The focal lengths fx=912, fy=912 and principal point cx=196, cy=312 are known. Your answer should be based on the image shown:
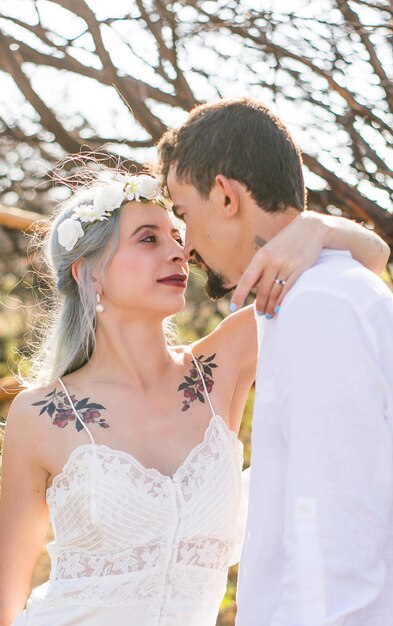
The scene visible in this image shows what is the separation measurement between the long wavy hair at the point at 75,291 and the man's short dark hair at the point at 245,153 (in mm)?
961

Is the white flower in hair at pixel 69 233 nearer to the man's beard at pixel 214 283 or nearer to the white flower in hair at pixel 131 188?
the white flower in hair at pixel 131 188

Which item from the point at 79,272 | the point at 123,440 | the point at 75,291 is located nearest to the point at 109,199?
the point at 79,272

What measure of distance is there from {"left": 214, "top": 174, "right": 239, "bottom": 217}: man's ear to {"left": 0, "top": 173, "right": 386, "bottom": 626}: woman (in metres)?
0.91

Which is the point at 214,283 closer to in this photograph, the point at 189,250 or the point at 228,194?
the point at 189,250

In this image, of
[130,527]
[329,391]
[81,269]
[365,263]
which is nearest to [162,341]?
[81,269]

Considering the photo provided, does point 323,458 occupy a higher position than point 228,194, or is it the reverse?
point 228,194

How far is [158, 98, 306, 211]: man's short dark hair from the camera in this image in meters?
1.81

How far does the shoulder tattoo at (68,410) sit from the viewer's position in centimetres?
275

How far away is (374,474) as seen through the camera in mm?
1416

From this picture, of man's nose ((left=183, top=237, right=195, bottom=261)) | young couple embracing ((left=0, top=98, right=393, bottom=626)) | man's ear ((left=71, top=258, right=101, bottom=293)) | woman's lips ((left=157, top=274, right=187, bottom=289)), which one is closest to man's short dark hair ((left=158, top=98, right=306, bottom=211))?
young couple embracing ((left=0, top=98, right=393, bottom=626))

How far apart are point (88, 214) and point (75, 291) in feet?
1.00

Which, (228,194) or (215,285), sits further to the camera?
(215,285)

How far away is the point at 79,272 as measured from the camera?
297 cm

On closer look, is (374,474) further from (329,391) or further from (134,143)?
(134,143)
